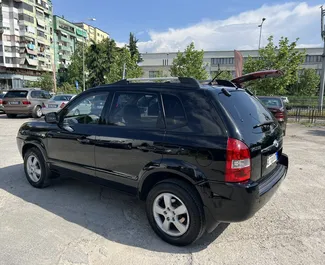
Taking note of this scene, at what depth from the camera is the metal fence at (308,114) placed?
52.0 ft

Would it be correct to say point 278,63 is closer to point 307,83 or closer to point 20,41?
point 307,83

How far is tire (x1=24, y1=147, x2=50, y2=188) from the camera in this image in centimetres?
429

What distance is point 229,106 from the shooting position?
106 inches

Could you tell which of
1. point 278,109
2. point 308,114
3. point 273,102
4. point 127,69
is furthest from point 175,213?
point 127,69

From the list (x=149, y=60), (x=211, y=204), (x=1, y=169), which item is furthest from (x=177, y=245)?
(x=149, y=60)

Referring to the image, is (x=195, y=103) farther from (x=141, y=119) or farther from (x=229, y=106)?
(x=141, y=119)

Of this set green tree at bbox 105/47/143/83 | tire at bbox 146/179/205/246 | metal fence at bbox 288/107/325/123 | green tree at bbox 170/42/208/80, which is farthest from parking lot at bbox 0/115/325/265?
Answer: green tree at bbox 105/47/143/83

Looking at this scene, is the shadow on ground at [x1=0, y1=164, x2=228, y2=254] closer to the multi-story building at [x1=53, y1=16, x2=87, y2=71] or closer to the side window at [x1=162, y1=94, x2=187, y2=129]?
the side window at [x1=162, y1=94, x2=187, y2=129]

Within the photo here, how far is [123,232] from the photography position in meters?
3.07

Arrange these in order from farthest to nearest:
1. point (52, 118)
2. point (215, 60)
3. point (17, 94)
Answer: point (215, 60)
point (17, 94)
point (52, 118)

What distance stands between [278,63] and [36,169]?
20.8 meters

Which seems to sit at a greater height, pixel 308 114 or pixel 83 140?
pixel 83 140

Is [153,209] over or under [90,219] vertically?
over

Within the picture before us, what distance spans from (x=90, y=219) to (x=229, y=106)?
2.35 meters
